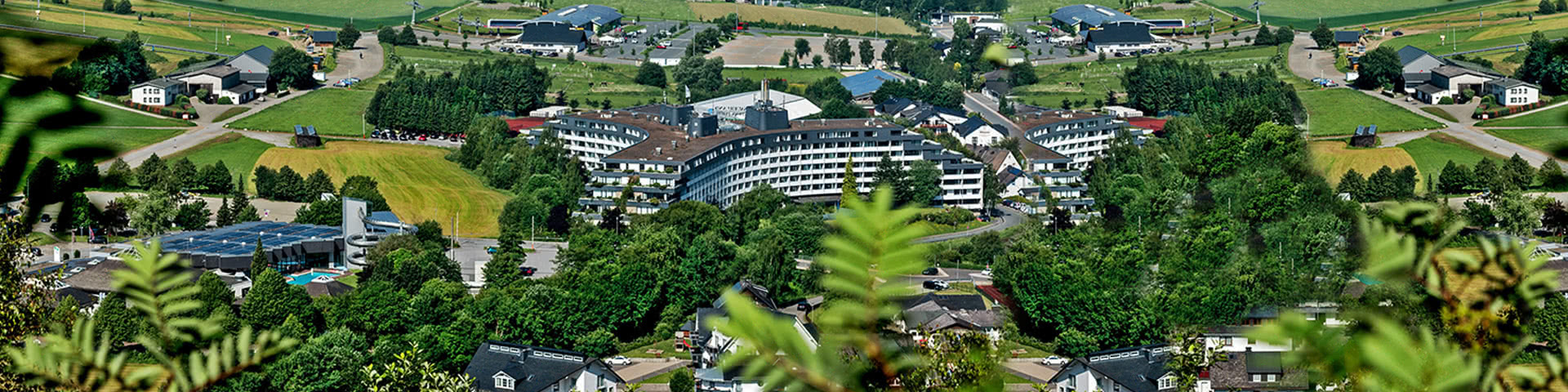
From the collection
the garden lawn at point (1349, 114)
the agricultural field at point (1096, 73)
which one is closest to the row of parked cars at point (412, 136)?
the agricultural field at point (1096, 73)

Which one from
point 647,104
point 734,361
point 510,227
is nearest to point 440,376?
point 510,227

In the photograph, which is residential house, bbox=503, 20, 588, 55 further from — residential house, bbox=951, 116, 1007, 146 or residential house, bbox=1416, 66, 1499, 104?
residential house, bbox=1416, 66, 1499, 104

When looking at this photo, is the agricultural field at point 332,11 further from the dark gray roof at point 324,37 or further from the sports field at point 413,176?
the sports field at point 413,176

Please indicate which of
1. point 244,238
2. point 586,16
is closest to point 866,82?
point 586,16

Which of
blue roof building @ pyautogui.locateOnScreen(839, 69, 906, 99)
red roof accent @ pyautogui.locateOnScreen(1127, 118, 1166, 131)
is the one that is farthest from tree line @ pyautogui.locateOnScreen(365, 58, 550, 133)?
red roof accent @ pyautogui.locateOnScreen(1127, 118, 1166, 131)

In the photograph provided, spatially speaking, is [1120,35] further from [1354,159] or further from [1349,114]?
[1354,159]

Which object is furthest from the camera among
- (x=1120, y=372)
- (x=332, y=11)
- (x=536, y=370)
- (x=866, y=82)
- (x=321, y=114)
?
(x=332, y=11)
